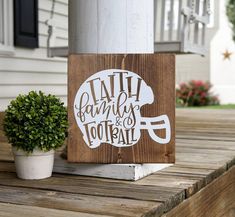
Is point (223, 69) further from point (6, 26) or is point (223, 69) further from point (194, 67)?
point (6, 26)

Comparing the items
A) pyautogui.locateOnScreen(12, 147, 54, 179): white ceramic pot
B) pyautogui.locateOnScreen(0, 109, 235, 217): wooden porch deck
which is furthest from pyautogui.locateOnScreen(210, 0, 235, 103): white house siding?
pyautogui.locateOnScreen(12, 147, 54, 179): white ceramic pot

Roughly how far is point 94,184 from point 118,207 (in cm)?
25

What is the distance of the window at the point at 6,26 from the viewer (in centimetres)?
334

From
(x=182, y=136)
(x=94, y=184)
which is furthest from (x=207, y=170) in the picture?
(x=182, y=136)

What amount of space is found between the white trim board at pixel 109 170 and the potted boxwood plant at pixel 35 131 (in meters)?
0.08

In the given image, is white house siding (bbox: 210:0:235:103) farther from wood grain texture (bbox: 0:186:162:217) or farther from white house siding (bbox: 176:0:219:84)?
wood grain texture (bbox: 0:186:162:217)

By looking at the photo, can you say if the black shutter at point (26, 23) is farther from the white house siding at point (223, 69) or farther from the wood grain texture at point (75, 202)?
the white house siding at point (223, 69)

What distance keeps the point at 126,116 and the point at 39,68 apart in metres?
2.56

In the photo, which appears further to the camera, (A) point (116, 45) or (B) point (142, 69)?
(A) point (116, 45)

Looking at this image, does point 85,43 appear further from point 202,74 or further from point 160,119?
point 202,74

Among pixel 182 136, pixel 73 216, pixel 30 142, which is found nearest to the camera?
pixel 73 216

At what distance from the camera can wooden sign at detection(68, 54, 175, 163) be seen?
1391 mm

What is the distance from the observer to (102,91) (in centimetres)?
139

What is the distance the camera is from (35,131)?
1354 millimetres
